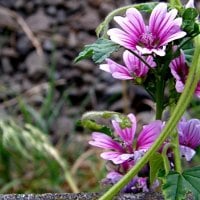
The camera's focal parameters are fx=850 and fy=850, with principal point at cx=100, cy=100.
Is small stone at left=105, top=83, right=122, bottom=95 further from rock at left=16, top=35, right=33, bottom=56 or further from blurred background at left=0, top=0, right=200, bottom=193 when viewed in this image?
rock at left=16, top=35, right=33, bottom=56

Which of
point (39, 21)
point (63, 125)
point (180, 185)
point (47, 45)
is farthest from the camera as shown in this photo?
point (39, 21)

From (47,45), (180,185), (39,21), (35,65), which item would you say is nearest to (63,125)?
(35,65)

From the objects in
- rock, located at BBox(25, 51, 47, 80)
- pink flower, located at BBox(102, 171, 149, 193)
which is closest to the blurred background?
rock, located at BBox(25, 51, 47, 80)

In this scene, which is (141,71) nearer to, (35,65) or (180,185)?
(180,185)

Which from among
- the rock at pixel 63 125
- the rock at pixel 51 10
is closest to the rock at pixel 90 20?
the rock at pixel 51 10

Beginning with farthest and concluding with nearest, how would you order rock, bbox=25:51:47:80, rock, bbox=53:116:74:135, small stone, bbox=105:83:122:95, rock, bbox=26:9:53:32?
rock, bbox=26:9:53:32
rock, bbox=25:51:47:80
small stone, bbox=105:83:122:95
rock, bbox=53:116:74:135

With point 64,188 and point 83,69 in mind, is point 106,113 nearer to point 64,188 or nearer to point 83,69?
point 64,188

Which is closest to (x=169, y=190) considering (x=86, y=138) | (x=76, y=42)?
(x=86, y=138)

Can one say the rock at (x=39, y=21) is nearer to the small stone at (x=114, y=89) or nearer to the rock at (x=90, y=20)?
the rock at (x=90, y=20)

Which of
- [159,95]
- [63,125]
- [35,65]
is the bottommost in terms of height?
[63,125]
